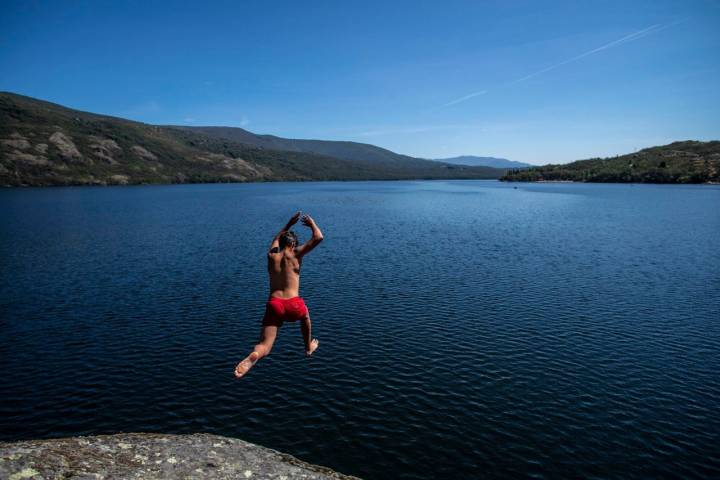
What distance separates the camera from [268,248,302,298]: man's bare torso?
1171cm

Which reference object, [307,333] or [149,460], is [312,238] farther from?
[149,460]

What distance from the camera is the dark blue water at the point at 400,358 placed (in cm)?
1923

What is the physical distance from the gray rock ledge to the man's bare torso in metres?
7.01

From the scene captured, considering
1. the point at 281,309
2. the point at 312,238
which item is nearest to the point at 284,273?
the point at 281,309

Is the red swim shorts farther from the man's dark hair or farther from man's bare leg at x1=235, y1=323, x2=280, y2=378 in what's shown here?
the man's dark hair

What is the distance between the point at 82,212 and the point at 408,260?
103 metres

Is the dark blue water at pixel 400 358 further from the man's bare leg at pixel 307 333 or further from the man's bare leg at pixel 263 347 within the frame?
the man's bare leg at pixel 263 347

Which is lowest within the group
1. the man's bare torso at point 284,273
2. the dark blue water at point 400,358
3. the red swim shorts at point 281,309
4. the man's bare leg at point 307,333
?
the dark blue water at point 400,358

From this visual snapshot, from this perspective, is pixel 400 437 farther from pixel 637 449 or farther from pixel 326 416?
pixel 637 449

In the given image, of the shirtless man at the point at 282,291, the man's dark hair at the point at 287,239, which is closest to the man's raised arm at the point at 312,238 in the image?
the shirtless man at the point at 282,291

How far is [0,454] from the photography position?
12.8m

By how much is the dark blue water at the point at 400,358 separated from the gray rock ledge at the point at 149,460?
2.66 m

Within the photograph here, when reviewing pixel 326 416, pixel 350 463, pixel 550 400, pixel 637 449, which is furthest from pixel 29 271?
pixel 637 449

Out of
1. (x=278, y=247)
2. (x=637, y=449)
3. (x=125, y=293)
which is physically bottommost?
(x=637, y=449)
